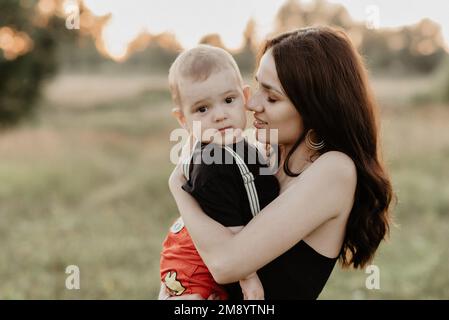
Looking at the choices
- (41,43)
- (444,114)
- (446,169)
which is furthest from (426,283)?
(41,43)

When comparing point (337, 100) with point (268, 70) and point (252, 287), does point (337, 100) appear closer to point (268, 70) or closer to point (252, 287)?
point (268, 70)

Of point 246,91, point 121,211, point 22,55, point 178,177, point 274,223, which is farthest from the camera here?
point 22,55

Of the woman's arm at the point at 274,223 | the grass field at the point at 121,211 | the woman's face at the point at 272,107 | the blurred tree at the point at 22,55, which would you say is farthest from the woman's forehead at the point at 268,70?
the blurred tree at the point at 22,55

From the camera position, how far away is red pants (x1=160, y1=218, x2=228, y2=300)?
6.95ft

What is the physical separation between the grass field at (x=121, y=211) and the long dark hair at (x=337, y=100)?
1.56 ft

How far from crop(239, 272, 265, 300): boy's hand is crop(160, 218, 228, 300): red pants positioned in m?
0.15

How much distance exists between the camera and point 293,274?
6.82 ft

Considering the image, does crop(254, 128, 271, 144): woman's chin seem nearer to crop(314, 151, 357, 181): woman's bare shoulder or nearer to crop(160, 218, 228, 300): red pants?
crop(314, 151, 357, 181): woman's bare shoulder

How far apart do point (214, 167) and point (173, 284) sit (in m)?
0.47

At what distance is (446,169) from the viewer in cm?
954

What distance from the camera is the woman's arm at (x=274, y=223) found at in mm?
1931

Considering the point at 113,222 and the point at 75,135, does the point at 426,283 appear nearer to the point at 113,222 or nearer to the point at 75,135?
the point at 113,222

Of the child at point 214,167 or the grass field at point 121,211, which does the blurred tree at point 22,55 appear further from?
the child at point 214,167

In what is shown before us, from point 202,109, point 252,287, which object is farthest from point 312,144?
point 252,287
